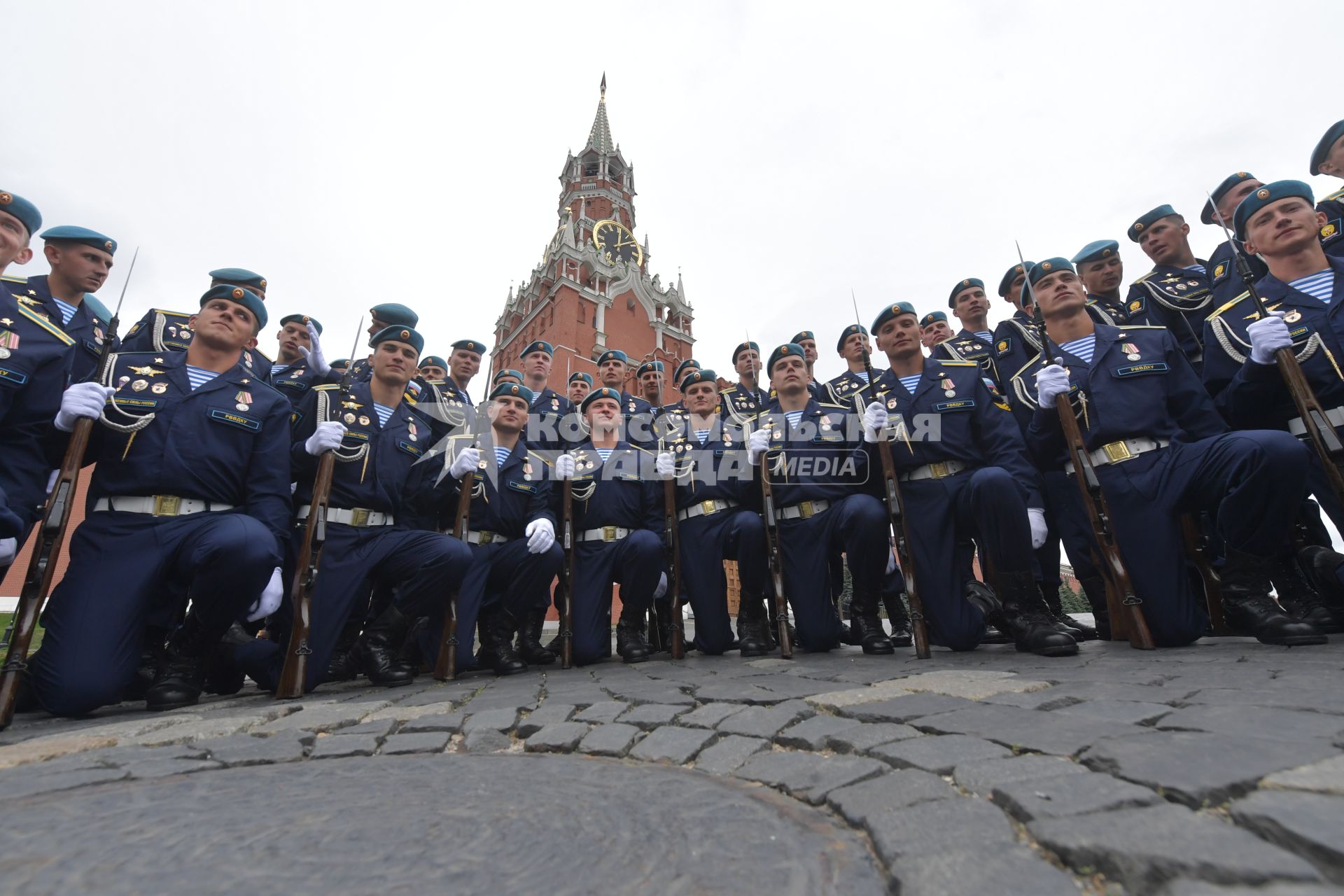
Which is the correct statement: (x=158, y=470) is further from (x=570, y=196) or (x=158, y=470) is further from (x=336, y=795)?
(x=570, y=196)

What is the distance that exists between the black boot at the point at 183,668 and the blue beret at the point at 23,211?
2638 millimetres

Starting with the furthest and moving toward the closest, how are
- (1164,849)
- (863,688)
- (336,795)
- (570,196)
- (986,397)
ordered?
(570,196) < (986,397) < (863,688) < (336,795) < (1164,849)

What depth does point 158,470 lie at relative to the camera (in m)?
3.72

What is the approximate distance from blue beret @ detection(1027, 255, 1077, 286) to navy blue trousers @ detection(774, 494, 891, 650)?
6.18 ft

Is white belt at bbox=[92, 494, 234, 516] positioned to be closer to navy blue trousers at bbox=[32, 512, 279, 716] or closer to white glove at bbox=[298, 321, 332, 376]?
navy blue trousers at bbox=[32, 512, 279, 716]

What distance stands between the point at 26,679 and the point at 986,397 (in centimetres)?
612

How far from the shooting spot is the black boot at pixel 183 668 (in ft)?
11.6

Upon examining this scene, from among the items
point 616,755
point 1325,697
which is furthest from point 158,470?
point 1325,697

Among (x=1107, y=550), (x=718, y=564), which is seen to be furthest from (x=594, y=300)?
(x=1107, y=550)

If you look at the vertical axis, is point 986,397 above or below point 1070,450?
above

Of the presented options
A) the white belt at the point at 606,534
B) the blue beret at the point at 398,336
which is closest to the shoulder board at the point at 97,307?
the blue beret at the point at 398,336

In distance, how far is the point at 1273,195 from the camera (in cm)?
372

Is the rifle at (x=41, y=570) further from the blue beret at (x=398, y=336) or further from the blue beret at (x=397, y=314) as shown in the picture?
the blue beret at (x=397, y=314)

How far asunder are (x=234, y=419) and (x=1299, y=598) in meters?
6.17
